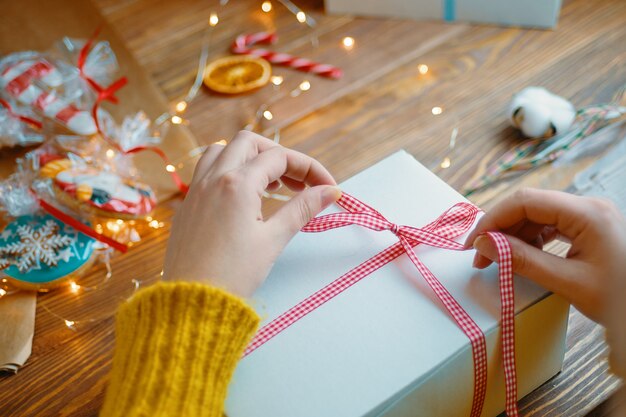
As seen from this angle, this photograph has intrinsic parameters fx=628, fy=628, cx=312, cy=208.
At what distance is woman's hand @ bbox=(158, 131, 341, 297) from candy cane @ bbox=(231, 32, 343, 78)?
1.78 feet

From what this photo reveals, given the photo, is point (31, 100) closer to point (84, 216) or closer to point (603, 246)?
point (84, 216)

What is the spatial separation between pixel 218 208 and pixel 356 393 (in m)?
0.23

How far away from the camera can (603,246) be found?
598 mm

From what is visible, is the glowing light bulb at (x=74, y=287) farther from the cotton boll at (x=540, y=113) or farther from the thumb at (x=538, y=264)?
the cotton boll at (x=540, y=113)

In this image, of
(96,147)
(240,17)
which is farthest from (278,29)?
(96,147)

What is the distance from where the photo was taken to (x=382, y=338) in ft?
2.04

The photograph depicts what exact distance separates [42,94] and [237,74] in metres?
0.36

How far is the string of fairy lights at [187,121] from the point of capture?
0.94m

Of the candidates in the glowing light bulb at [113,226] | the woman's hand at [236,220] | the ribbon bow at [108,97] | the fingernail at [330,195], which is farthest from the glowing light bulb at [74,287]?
the fingernail at [330,195]

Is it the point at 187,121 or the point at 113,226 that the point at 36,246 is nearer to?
the point at 113,226

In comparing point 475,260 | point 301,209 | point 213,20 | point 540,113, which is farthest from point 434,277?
point 213,20

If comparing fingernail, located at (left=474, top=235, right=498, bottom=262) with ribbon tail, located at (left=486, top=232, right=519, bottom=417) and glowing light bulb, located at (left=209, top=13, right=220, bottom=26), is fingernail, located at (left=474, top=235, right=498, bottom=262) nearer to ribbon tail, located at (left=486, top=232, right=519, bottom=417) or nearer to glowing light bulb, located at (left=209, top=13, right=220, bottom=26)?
ribbon tail, located at (left=486, top=232, right=519, bottom=417)

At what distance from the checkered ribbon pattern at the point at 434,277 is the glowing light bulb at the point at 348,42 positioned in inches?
24.9

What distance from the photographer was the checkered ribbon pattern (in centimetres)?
62
